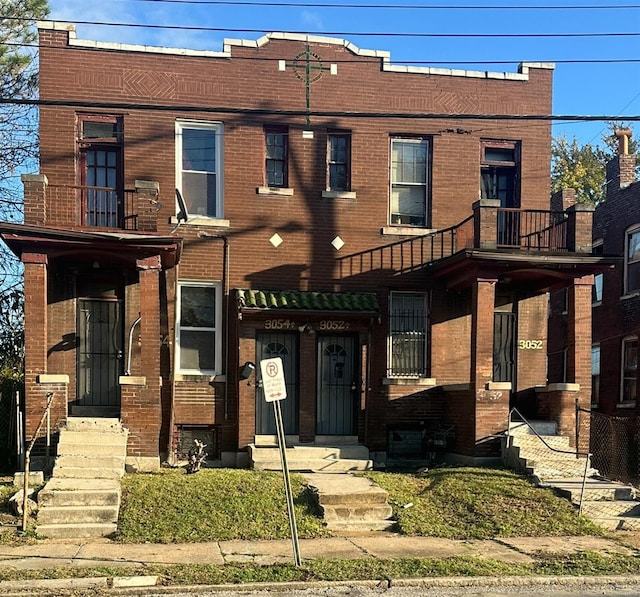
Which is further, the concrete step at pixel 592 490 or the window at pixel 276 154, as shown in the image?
the window at pixel 276 154

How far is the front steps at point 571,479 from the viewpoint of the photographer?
36.9 feet

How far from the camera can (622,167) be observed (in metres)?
20.7

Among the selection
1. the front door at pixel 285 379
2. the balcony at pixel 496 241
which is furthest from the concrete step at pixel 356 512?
the balcony at pixel 496 241

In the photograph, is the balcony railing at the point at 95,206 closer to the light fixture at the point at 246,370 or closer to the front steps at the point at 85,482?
the light fixture at the point at 246,370

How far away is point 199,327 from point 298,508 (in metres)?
5.00

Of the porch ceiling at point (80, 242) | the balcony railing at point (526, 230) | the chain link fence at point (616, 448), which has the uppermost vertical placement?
the balcony railing at point (526, 230)

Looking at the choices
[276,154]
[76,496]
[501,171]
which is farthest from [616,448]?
[76,496]

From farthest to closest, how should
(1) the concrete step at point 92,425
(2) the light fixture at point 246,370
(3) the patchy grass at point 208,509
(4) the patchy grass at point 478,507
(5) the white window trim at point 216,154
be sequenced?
(5) the white window trim at point 216,154
(2) the light fixture at point 246,370
(1) the concrete step at point 92,425
(4) the patchy grass at point 478,507
(3) the patchy grass at point 208,509

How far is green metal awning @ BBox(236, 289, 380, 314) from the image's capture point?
556 inches

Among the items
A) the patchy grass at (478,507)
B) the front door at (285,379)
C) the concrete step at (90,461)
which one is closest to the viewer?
the patchy grass at (478,507)

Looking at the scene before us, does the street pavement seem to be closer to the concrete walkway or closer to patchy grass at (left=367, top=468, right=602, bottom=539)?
the concrete walkway

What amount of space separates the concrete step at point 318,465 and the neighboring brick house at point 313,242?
31.8 inches

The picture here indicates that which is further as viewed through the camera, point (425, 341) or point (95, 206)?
point (425, 341)

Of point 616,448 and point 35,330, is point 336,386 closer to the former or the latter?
point 35,330
